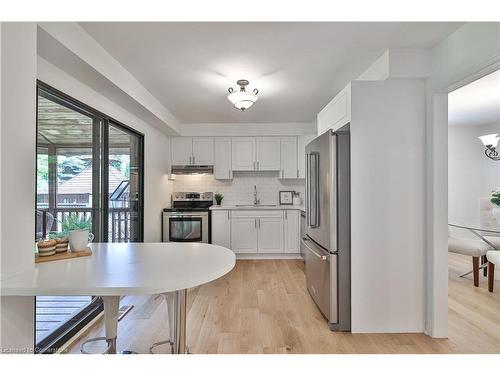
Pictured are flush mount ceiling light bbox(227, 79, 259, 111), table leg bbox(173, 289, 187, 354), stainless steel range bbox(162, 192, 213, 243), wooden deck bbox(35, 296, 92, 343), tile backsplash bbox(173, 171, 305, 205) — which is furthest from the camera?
tile backsplash bbox(173, 171, 305, 205)

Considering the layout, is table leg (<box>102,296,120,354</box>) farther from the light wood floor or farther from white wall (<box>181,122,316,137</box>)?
white wall (<box>181,122,316,137</box>)

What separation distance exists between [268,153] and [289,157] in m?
0.39

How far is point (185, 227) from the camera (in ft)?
15.0

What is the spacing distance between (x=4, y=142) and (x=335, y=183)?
85.9 inches

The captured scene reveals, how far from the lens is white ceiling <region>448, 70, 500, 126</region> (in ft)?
10.4

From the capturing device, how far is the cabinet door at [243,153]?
4934mm

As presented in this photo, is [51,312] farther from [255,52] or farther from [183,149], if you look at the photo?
[183,149]

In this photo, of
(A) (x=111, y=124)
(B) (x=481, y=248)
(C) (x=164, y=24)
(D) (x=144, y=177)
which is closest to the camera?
(C) (x=164, y=24)

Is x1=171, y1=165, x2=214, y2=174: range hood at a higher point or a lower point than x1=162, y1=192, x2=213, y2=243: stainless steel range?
higher

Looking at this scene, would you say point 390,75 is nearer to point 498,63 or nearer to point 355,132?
point 355,132

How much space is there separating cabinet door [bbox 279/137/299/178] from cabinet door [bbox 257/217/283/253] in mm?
904

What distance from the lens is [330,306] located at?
2.38 metres

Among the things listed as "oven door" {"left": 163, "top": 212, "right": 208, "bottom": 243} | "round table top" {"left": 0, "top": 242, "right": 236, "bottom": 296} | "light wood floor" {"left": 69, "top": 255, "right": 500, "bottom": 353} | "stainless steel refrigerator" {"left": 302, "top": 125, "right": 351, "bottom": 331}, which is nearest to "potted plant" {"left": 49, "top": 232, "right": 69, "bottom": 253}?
"round table top" {"left": 0, "top": 242, "right": 236, "bottom": 296}

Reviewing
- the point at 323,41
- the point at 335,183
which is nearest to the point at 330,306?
the point at 335,183
